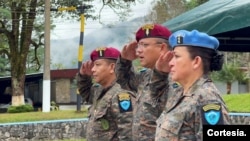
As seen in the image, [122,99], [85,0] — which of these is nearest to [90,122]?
[122,99]

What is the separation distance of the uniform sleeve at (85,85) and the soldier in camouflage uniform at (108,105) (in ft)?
1.57

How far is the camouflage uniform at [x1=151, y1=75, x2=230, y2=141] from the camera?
9.64ft

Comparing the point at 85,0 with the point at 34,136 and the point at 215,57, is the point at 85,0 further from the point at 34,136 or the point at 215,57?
the point at 215,57

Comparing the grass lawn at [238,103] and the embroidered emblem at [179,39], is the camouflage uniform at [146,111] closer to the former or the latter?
the embroidered emblem at [179,39]

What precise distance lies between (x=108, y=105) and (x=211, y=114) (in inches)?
69.8

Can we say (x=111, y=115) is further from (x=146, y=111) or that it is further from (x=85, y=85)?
(x=85, y=85)

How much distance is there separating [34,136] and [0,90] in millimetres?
17452

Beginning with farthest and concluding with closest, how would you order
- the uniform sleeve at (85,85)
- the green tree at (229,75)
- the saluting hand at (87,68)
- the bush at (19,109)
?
the green tree at (229,75)
the bush at (19,109)
the uniform sleeve at (85,85)
the saluting hand at (87,68)

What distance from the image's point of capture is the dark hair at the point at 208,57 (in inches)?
121

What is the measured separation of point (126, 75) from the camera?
471 cm

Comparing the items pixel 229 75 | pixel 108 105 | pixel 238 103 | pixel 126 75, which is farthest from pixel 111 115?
pixel 229 75

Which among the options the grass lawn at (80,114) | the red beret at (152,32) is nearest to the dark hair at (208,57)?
the red beret at (152,32)

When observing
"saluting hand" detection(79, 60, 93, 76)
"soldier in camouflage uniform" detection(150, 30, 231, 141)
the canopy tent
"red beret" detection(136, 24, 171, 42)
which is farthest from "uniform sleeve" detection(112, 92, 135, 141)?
"soldier in camouflage uniform" detection(150, 30, 231, 141)

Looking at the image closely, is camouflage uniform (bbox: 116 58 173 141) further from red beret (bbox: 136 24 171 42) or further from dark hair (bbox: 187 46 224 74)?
dark hair (bbox: 187 46 224 74)
